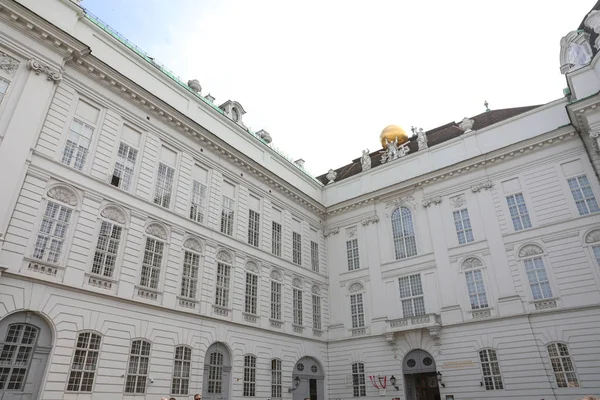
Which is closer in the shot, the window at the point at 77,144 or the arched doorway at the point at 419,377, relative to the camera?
the window at the point at 77,144

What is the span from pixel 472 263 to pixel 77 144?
22326 mm

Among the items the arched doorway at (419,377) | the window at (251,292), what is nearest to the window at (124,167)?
the window at (251,292)

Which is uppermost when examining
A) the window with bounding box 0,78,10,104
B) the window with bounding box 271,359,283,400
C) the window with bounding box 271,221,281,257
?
the window with bounding box 0,78,10,104

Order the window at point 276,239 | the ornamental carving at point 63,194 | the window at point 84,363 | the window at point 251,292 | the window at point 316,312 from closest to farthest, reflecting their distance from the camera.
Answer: the window at point 84,363 → the ornamental carving at point 63,194 → the window at point 251,292 → the window at point 276,239 → the window at point 316,312

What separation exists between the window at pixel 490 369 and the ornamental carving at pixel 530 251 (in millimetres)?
5670

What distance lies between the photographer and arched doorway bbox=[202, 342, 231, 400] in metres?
20.5

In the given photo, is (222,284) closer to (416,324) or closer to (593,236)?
(416,324)

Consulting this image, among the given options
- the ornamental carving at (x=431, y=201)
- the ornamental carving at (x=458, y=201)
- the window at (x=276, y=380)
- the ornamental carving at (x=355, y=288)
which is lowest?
the window at (x=276, y=380)

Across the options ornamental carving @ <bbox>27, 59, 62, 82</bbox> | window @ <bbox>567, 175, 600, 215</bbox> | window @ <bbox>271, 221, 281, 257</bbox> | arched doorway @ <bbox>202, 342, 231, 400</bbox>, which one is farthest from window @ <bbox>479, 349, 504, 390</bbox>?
ornamental carving @ <bbox>27, 59, 62, 82</bbox>

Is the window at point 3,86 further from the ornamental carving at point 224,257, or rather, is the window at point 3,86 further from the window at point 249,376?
the window at point 249,376

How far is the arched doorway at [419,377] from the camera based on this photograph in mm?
25375

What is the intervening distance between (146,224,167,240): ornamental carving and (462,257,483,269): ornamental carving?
17.6m

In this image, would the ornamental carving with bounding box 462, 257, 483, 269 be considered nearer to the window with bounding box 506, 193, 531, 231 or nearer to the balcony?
the window with bounding box 506, 193, 531, 231

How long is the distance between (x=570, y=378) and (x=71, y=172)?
24919 millimetres
